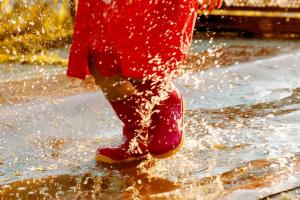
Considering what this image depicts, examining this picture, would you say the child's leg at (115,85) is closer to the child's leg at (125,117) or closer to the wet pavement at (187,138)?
the child's leg at (125,117)

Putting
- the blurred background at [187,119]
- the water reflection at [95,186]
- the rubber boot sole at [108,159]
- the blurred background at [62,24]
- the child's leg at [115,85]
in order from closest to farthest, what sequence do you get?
1. the water reflection at [95,186]
2. the blurred background at [187,119]
3. the child's leg at [115,85]
4. the rubber boot sole at [108,159]
5. the blurred background at [62,24]

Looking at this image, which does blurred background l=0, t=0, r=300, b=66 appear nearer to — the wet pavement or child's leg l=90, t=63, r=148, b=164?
the wet pavement

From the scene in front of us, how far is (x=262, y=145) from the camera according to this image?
3.11 m

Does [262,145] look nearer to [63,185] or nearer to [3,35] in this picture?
[63,185]

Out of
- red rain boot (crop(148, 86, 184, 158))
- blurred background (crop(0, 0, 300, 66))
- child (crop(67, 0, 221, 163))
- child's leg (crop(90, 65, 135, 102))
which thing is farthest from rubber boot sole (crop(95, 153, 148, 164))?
blurred background (crop(0, 0, 300, 66))

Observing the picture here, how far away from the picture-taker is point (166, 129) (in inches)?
113

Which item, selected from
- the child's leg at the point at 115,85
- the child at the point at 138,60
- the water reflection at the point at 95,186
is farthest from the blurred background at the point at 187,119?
the child's leg at the point at 115,85

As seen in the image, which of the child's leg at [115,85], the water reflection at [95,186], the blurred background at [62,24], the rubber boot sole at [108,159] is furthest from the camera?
the blurred background at [62,24]

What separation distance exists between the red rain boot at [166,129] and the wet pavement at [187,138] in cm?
7

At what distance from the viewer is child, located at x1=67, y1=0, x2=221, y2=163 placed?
2.64 m

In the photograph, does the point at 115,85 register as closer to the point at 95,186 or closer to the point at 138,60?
the point at 138,60

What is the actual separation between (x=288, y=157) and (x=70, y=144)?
3.53 feet

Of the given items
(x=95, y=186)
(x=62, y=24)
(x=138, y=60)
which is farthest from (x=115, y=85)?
(x=62, y=24)

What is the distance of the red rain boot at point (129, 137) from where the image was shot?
2826 mm
